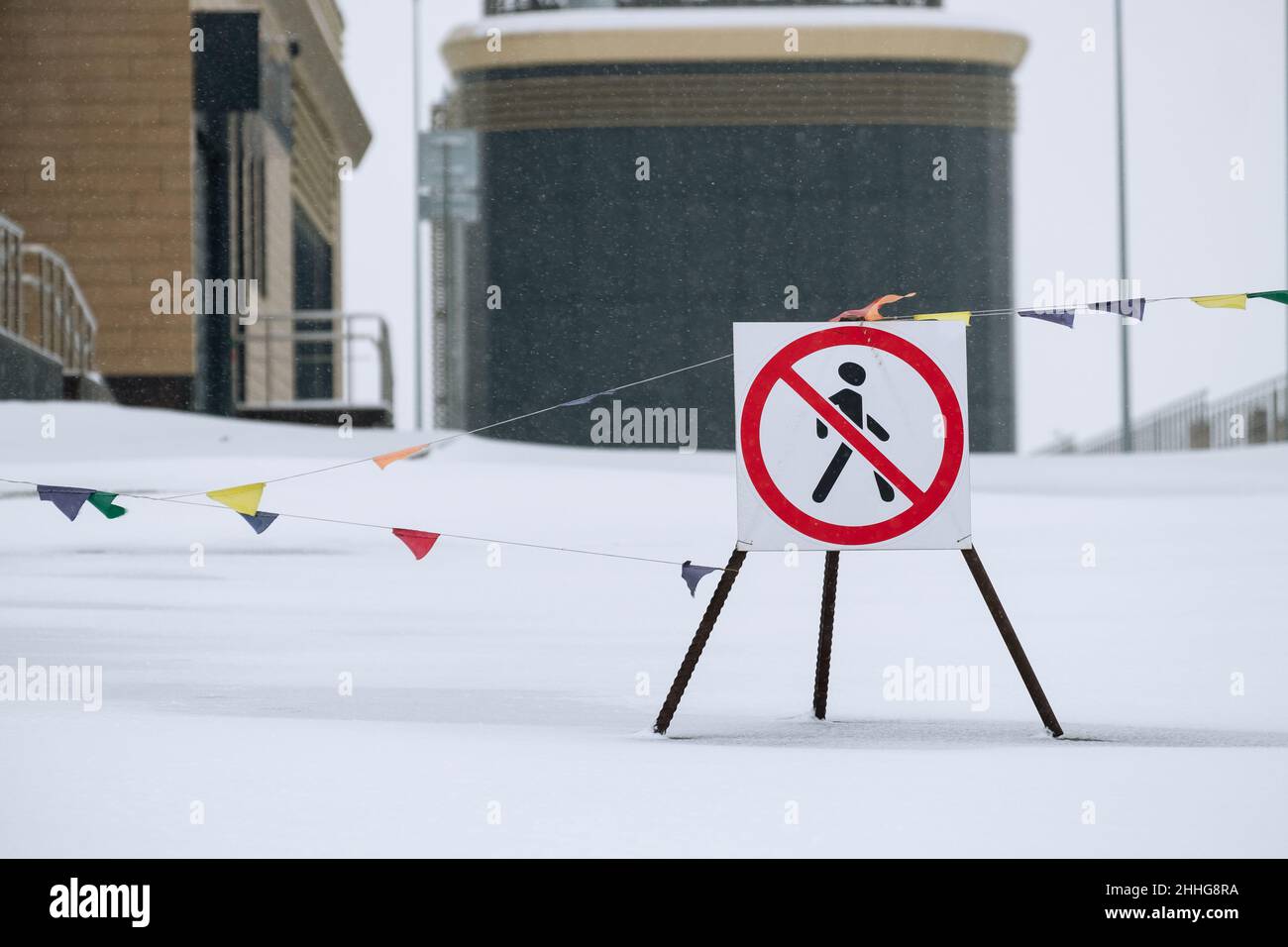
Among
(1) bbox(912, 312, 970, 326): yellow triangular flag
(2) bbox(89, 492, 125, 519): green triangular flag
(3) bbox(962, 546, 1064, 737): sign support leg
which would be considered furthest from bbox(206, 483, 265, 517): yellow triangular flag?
(3) bbox(962, 546, 1064, 737): sign support leg

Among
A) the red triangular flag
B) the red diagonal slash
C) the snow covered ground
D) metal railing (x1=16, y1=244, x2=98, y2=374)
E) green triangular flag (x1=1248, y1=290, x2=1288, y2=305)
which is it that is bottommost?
the snow covered ground

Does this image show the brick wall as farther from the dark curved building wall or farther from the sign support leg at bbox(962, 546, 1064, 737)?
the sign support leg at bbox(962, 546, 1064, 737)

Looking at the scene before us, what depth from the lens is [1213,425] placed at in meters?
35.7

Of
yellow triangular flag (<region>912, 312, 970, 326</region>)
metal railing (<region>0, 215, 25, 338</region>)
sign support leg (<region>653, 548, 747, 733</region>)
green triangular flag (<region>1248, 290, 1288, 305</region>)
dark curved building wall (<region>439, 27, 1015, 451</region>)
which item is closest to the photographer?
sign support leg (<region>653, 548, 747, 733</region>)

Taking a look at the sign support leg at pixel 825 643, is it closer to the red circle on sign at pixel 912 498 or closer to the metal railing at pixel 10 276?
the red circle on sign at pixel 912 498

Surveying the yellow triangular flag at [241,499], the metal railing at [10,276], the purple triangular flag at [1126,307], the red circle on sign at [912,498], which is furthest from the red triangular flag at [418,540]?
the metal railing at [10,276]

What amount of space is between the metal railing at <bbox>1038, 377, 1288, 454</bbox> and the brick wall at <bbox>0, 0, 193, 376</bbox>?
18.6m

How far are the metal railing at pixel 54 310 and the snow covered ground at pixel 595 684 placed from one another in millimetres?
5752

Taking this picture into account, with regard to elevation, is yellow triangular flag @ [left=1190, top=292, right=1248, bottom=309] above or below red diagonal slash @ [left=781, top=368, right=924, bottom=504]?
above

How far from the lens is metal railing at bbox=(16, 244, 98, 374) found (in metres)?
23.0

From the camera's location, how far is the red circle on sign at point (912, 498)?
6.73 meters

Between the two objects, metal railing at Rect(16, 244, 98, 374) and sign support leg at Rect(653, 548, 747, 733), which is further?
metal railing at Rect(16, 244, 98, 374)

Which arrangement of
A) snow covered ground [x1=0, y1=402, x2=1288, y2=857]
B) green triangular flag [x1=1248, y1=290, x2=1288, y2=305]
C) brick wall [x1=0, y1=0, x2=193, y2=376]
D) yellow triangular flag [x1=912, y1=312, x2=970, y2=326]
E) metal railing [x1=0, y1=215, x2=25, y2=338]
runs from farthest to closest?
1. brick wall [x1=0, y1=0, x2=193, y2=376]
2. metal railing [x1=0, y1=215, x2=25, y2=338]
3. green triangular flag [x1=1248, y1=290, x2=1288, y2=305]
4. yellow triangular flag [x1=912, y1=312, x2=970, y2=326]
5. snow covered ground [x1=0, y1=402, x2=1288, y2=857]

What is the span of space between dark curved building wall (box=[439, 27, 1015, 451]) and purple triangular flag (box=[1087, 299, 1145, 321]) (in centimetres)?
2536
